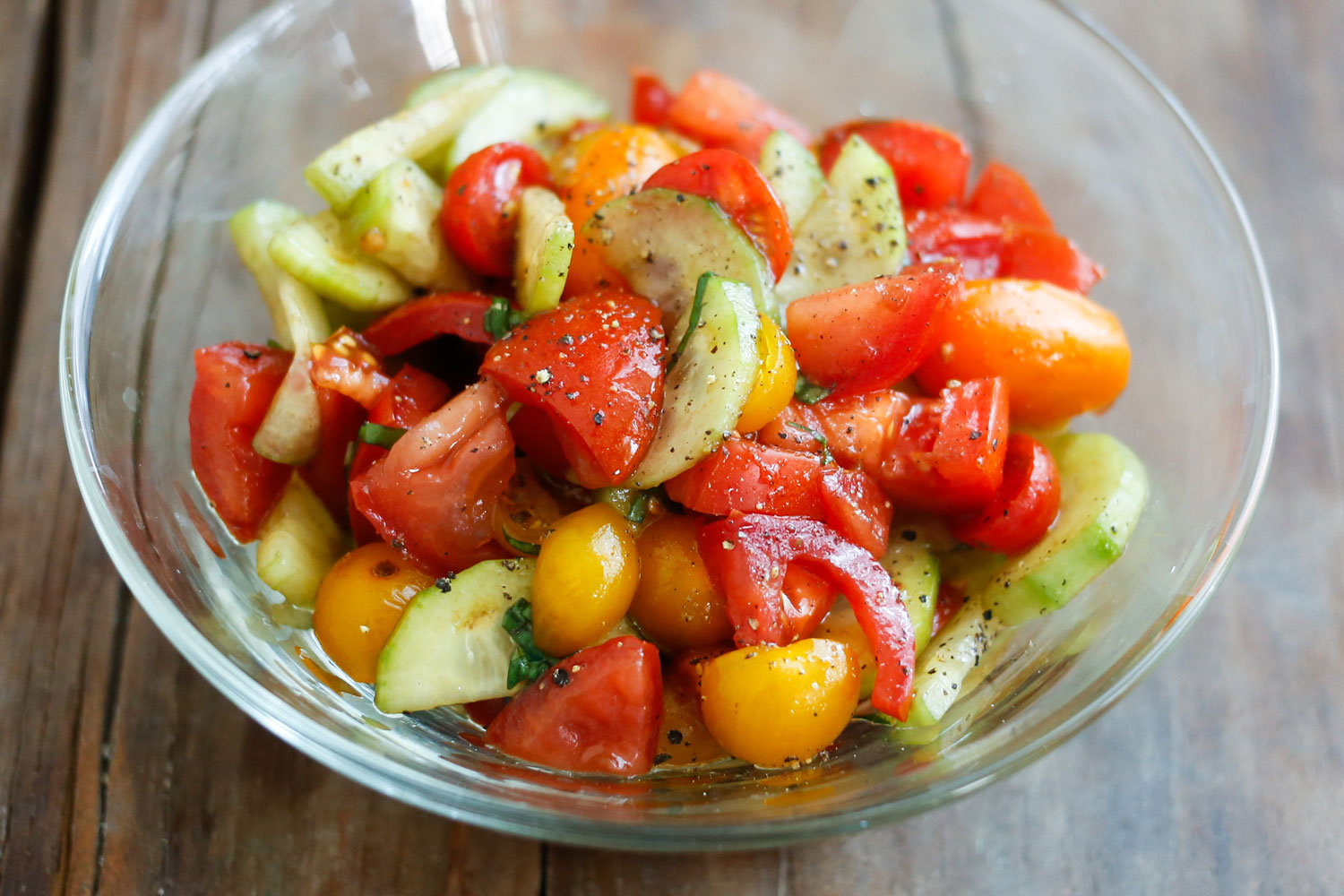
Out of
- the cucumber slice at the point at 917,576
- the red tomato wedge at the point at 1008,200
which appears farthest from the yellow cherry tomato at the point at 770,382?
the red tomato wedge at the point at 1008,200

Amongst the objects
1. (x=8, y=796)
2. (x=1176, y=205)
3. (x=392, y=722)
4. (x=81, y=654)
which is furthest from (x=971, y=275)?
(x=8, y=796)

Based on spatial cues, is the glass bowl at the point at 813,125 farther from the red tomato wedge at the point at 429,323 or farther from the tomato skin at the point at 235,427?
the red tomato wedge at the point at 429,323

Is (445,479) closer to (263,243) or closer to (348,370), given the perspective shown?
(348,370)

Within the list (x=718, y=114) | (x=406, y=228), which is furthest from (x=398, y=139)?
(x=718, y=114)

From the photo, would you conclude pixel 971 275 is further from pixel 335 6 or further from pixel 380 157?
pixel 335 6

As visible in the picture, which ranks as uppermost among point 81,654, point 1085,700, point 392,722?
point 1085,700


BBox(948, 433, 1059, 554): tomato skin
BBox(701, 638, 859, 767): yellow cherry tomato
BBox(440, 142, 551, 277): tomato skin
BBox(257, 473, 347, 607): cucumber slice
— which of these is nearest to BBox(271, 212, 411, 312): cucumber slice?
BBox(440, 142, 551, 277): tomato skin
